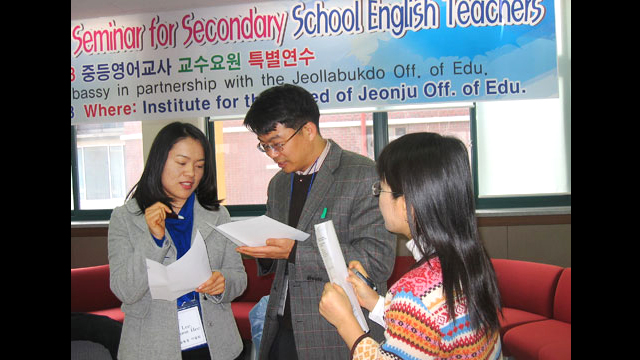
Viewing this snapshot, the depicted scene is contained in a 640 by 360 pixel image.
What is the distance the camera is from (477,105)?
459cm

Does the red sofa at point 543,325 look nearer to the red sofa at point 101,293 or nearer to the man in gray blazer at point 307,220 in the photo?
the man in gray blazer at point 307,220

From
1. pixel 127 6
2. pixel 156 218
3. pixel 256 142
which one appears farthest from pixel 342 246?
pixel 127 6

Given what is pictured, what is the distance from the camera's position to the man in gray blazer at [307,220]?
1.68 meters

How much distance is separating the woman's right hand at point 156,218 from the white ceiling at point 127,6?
3.08m

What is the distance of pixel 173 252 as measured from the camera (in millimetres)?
1677

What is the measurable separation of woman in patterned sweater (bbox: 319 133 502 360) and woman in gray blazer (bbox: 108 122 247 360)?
58 centimetres

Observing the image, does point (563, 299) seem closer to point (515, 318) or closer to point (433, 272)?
point (515, 318)

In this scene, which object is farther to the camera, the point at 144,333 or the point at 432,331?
the point at 144,333

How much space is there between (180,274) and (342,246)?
22.1 inches
